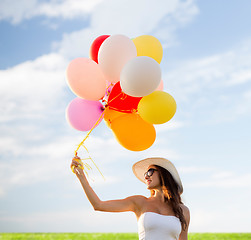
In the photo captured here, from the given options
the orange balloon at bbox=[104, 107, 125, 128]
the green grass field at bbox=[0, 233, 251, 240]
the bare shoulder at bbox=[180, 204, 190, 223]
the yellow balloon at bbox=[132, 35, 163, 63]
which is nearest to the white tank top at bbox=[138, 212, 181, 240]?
the bare shoulder at bbox=[180, 204, 190, 223]

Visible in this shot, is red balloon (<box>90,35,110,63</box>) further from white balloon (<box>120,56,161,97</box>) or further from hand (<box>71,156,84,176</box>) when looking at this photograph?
hand (<box>71,156,84,176</box>)

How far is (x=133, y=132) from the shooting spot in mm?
3367

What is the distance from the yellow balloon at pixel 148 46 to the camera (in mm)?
3451

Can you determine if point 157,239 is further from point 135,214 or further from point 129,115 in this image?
point 129,115

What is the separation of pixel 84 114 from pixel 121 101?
0.40 m

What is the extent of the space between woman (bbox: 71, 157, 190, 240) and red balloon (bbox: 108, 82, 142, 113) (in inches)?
21.4

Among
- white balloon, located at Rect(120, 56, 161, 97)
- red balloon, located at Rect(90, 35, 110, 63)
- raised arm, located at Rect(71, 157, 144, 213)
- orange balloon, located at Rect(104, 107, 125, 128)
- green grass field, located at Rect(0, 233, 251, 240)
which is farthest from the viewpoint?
green grass field, located at Rect(0, 233, 251, 240)

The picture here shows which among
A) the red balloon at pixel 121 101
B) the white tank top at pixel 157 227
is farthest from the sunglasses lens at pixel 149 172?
the red balloon at pixel 121 101

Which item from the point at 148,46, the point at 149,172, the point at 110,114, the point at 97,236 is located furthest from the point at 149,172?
the point at 97,236

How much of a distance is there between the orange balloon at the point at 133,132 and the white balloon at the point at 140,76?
44 centimetres

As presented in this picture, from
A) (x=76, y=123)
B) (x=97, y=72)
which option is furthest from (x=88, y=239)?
(x=97, y=72)

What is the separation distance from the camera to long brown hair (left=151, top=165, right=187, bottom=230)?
3125 mm

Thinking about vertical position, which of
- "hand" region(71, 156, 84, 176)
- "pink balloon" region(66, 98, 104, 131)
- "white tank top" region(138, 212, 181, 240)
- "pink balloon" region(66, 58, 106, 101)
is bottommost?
"white tank top" region(138, 212, 181, 240)

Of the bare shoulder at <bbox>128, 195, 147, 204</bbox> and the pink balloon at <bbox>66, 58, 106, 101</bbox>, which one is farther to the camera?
the pink balloon at <bbox>66, 58, 106, 101</bbox>
